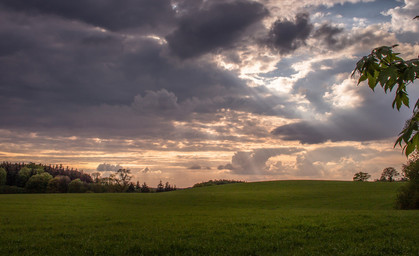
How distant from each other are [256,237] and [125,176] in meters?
129

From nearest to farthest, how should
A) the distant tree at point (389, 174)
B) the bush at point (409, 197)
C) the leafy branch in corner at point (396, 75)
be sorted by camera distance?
the leafy branch in corner at point (396, 75)
the bush at point (409, 197)
the distant tree at point (389, 174)

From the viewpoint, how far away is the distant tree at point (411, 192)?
43406 millimetres

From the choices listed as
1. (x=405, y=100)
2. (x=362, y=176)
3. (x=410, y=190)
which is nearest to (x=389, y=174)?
(x=362, y=176)

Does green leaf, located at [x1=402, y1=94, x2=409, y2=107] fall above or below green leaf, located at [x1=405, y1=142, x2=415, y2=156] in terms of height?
above

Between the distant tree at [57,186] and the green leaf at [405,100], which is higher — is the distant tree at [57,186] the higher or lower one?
the lower one

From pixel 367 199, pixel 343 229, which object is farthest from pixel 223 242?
pixel 367 199

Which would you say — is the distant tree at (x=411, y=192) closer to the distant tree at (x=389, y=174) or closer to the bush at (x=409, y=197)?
the bush at (x=409, y=197)

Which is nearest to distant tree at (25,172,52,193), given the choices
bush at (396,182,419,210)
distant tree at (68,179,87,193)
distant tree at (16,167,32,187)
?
distant tree at (68,179,87,193)

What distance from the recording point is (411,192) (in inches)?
1745

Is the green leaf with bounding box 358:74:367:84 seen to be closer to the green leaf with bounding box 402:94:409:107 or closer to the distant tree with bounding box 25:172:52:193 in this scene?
the green leaf with bounding box 402:94:409:107

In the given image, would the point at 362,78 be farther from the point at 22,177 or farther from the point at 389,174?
the point at 22,177

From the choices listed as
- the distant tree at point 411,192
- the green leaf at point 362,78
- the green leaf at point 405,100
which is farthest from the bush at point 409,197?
the green leaf at point 362,78

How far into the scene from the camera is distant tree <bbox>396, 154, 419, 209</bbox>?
43.4 meters

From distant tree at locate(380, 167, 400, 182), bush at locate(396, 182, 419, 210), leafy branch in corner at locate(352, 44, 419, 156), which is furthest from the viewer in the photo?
distant tree at locate(380, 167, 400, 182)
